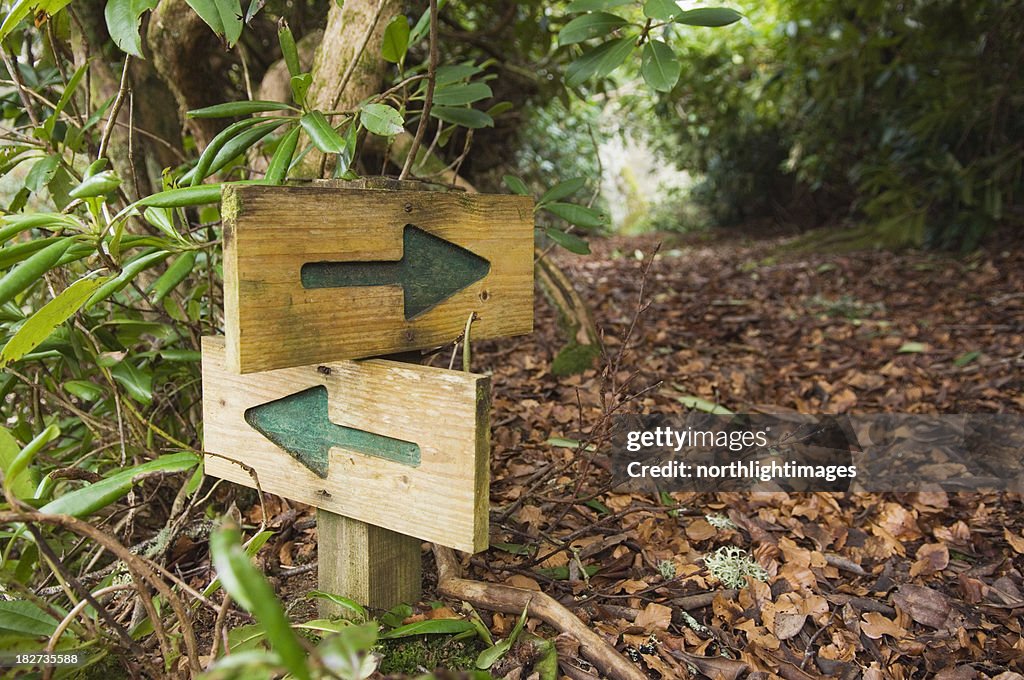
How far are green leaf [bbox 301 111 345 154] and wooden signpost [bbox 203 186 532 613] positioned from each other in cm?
13

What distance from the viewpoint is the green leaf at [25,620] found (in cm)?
105

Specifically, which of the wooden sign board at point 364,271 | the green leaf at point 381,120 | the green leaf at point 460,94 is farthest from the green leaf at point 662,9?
the green leaf at point 381,120

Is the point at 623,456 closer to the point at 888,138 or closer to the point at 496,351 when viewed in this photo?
the point at 496,351

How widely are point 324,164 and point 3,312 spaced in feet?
2.24

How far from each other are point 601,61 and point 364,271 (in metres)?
0.92

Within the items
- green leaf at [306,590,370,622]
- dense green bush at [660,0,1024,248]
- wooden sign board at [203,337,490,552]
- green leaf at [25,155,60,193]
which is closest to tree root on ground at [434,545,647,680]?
green leaf at [306,590,370,622]

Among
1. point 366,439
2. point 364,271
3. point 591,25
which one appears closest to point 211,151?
point 364,271

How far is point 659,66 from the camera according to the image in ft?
5.40

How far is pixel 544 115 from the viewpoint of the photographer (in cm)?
809

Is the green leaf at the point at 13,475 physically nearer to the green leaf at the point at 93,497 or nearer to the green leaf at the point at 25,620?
the green leaf at the point at 93,497

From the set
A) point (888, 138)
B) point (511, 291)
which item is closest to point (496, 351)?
point (511, 291)

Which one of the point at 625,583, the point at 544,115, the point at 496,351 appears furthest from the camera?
the point at 544,115

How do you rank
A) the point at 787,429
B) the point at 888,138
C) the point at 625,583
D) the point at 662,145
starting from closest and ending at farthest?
the point at 625,583 < the point at 787,429 < the point at 888,138 < the point at 662,145

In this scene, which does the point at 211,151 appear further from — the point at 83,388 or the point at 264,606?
the point at 264,606
